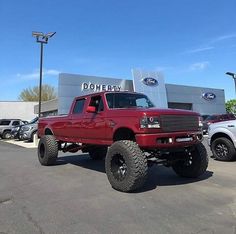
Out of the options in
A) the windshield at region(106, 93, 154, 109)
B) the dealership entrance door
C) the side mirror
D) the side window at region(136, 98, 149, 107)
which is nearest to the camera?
the side mirror

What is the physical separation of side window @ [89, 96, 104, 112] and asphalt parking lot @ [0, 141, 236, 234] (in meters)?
1.74

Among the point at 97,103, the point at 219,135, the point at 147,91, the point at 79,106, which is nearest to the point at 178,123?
the point at 97,103

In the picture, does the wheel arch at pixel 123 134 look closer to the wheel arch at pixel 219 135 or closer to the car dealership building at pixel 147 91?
the wheel arch at pixel 219 135

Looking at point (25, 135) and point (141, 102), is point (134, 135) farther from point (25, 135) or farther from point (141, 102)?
point (25, 135)

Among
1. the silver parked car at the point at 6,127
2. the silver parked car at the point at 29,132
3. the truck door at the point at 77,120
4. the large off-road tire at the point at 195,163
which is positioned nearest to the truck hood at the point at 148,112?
the large off-road tire at the point at 195,163

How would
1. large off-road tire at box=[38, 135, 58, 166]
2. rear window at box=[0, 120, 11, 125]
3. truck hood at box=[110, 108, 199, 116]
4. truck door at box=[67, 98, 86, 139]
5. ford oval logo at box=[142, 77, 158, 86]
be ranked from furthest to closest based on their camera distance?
ford oval logo at box=[142, 77, 158, 86], rear window at box=[0, 120, 11, 125], large off-road tire at box=[38, 135, 58, 166], truck door at box=[67, 98, 86, 139], truck hood at box=[110, 108, 199, 116]

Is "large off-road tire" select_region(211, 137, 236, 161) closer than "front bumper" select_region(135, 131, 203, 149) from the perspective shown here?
No

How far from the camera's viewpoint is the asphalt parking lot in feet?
18.1

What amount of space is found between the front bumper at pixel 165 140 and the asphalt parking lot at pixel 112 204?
92 centimetres

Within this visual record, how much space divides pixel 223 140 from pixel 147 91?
96.0 ft

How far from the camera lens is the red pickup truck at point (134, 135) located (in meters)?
7.84

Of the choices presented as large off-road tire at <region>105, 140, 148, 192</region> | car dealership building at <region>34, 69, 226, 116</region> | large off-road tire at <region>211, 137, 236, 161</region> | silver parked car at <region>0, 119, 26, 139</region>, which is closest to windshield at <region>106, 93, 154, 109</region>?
large off-road tire at <region>105, 140, 148, 192</region>

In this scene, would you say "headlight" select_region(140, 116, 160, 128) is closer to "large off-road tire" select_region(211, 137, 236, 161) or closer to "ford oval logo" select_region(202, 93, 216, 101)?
"large off-road tire" select_region(211, 137, 236, 161)

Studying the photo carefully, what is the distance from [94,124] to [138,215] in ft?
12.5
